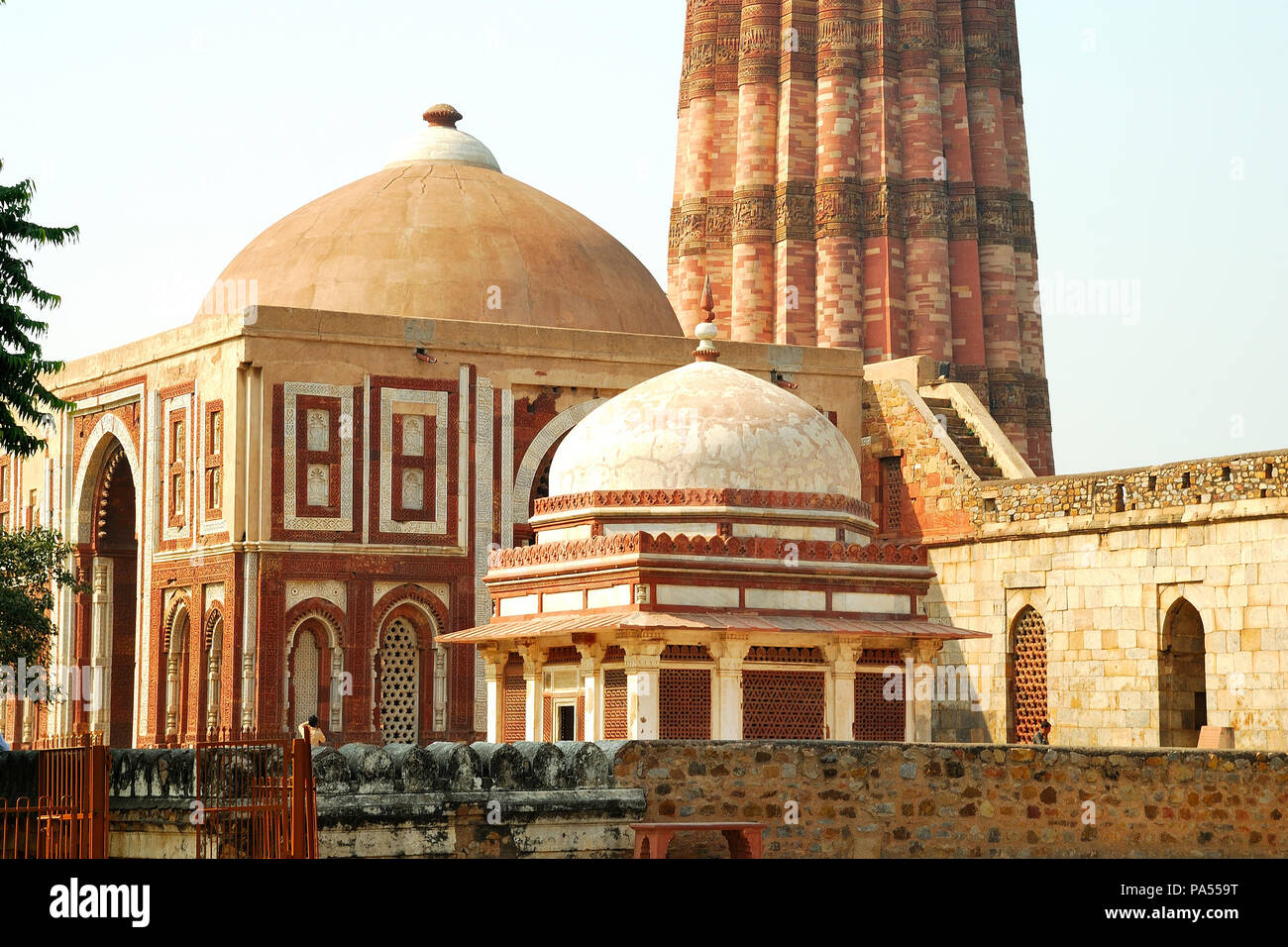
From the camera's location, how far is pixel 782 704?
21.3 metres

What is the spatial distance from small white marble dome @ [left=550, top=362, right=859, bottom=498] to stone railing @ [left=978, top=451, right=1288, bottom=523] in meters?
4.08

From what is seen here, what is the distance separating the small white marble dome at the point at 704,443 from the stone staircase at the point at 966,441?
6827 mm

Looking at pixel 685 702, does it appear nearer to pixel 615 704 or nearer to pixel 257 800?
pixel 615 704

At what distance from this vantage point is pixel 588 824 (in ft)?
50.8

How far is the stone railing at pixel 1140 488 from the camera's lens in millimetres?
23891

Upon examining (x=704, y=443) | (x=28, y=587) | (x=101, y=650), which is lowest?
(x=101, y=650)

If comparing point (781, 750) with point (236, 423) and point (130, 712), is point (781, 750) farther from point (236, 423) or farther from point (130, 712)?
point (130, 712)

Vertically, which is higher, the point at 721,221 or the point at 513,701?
the point at 721,221

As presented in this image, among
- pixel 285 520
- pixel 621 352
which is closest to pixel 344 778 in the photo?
pixel 285 520

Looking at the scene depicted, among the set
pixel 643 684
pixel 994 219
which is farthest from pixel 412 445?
pixel 994 219

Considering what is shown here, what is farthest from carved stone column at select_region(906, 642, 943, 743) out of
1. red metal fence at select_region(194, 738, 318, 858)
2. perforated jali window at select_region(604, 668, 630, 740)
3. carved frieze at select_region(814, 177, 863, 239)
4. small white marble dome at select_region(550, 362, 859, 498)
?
carved frieze at select_region(814, 177, 863, 239)

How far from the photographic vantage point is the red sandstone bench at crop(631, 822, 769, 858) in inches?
615

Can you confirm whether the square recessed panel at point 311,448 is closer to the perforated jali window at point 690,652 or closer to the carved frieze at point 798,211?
the perforated jali window at point 690,652

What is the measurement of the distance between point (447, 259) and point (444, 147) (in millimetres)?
3229
